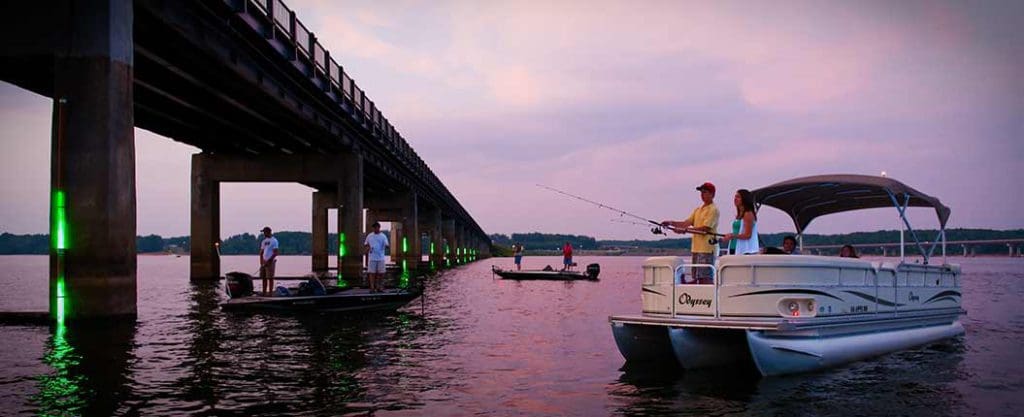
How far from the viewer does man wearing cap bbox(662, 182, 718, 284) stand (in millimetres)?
11766

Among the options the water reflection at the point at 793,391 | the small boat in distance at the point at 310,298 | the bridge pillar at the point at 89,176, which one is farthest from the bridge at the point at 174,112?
the water reflection at the point at 793,391

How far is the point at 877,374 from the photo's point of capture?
1147 centimetres

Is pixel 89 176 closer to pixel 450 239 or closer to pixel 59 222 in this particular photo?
pixel 59 222

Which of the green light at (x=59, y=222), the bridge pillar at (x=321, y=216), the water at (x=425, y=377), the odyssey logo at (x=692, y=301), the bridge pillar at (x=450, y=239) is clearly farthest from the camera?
the bridge pillar at (x=450, y=239)

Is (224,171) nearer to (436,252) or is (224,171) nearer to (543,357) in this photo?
(543,357)

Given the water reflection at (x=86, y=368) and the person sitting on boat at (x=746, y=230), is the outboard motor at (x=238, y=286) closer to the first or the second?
the water reflection at (x=86, y=368)

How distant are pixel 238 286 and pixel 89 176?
5.40 meters

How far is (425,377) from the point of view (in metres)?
10.9

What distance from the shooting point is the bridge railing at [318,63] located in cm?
2577

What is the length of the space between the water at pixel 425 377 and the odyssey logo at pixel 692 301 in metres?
1.00

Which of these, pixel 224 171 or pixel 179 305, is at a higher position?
pixel 224 171

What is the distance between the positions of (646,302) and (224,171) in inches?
1471

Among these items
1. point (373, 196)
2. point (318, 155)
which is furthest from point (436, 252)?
point (318, 155)

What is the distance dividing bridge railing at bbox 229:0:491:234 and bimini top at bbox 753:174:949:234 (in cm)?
1587
